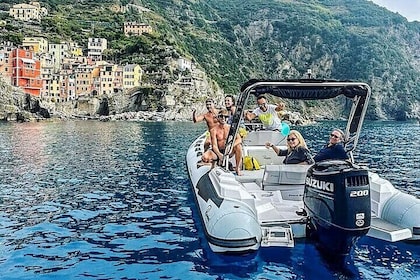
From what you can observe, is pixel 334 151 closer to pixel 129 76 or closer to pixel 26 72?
pixel 26 72

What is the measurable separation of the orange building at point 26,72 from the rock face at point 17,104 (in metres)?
3.85

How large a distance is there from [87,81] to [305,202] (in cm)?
9657

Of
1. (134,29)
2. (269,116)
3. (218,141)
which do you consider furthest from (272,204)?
(134,29)

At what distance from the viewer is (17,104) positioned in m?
82.3

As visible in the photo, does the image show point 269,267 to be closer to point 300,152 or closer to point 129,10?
point 300,152

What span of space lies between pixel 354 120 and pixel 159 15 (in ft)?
540

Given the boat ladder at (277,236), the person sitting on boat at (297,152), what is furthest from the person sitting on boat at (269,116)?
the boat ladder at (277,236)

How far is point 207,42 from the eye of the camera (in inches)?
6280

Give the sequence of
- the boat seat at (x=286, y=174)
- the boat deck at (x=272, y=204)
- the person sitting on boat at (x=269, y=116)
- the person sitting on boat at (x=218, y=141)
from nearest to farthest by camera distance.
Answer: the boat deck at (x=272, y=204) → the boat seat at (x=286, y=174) → the person sitting on boat at (x=218, y=141) → the person sitting on boat at (x=269, y=116)

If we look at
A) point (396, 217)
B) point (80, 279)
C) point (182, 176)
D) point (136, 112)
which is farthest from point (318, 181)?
point (136, 112)

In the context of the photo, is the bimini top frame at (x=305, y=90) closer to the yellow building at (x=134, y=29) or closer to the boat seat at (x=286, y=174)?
the boat seat at (x=286, y=174)

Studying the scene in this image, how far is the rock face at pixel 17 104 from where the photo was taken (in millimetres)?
77438

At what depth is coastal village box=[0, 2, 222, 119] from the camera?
294 ft

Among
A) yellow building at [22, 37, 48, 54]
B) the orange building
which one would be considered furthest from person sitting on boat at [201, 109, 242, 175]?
yellow building at [22, 37, 48, 54]
